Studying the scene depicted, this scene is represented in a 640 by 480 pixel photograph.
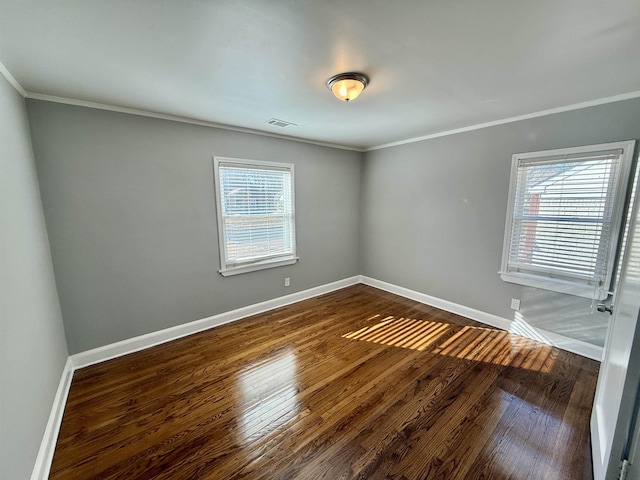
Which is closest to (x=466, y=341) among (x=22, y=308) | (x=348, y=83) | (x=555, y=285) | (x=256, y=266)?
(x=555, y=285)

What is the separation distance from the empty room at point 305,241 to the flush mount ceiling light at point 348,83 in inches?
0.6

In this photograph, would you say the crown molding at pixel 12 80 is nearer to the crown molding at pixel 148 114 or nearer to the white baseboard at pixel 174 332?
the crown molding at pixel 148 114

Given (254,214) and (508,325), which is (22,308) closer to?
(254,214)

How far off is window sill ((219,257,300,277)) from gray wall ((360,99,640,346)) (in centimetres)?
156

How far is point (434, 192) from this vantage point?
3480mm

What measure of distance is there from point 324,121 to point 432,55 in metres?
1.45

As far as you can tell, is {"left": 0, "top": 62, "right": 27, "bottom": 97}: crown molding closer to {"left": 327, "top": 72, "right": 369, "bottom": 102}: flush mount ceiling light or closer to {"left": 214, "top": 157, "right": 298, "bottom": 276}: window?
{"left": 214, "top": 157, "right": 298, "bottom": 276}: window

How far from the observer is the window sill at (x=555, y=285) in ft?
7.72

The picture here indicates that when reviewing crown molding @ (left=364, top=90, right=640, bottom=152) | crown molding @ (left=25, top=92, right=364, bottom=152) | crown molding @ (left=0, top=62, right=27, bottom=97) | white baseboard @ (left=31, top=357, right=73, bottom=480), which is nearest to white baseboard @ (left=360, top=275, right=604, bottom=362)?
crown molding @ (left=364, top=90, right=640, bottom=152)

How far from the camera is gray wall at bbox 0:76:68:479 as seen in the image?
118cm

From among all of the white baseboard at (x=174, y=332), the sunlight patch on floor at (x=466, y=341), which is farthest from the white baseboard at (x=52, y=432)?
the sunlight patch on floor at (x=466, y=341)

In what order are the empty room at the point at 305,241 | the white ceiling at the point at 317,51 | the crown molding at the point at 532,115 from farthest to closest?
the crown molding at the point at 532,115, the empty room at the point at 305,241, the white ceiling at the point at 317,51

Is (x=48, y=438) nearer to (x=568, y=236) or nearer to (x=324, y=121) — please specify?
(x=324, y=121)

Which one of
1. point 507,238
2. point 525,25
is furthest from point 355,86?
point 507,238
